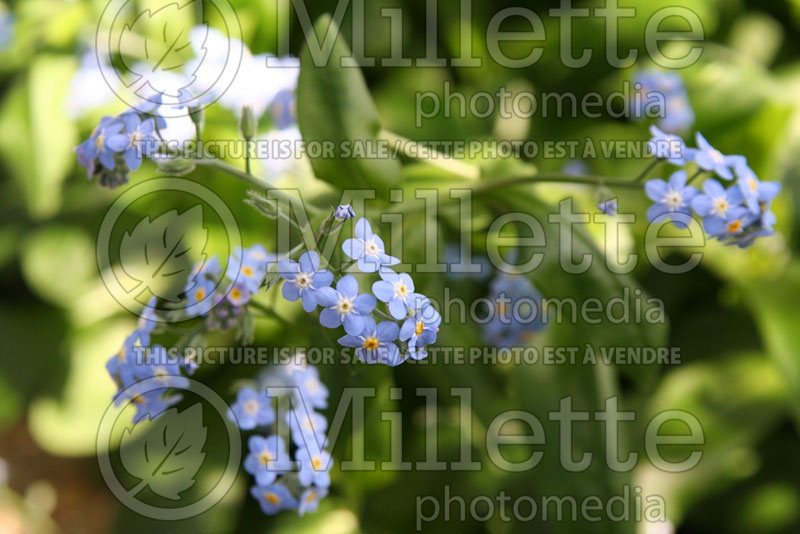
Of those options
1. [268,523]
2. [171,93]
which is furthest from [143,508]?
[171,93]

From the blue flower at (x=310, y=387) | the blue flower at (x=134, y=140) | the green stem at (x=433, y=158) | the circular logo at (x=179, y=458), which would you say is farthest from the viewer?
the circular logo at (x=179, y=458)

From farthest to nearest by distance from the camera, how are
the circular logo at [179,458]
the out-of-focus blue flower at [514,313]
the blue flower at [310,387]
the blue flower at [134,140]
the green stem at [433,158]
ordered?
the circular logo at [179,458]
the out-of-focus blue flower at [514,313]
the green stem at [433,158]
the blue flower at [310,387]
the blue flower at [134,140]

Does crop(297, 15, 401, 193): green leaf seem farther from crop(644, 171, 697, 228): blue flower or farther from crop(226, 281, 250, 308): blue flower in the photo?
crop(644, 171, 697, 228): blue flower

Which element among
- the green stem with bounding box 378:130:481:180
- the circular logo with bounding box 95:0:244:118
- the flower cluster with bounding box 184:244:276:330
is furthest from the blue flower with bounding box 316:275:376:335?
the circular logo with bounding box 95:0:244:118

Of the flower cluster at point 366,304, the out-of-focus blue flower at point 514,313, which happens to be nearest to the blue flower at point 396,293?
the flower cluster at point 366,304

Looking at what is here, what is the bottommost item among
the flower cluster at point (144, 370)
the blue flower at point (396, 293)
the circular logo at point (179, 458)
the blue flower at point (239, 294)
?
the circular logo at point (179, 458)

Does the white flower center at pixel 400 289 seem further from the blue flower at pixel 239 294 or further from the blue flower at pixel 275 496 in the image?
the blue flower at pixel 275 496

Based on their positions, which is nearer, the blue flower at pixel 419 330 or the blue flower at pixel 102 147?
the blue flower at pixel 419 330

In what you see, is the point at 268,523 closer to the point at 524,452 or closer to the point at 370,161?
the point at 524,452
